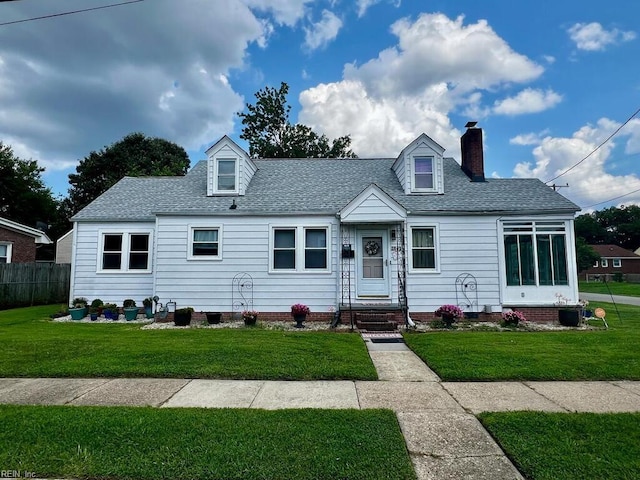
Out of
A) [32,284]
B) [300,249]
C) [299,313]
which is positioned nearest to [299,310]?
[299,313]

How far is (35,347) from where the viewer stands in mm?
7223

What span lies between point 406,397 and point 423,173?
31.5 ft

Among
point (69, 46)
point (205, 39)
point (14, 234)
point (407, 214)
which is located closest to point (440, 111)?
point (407, 214)

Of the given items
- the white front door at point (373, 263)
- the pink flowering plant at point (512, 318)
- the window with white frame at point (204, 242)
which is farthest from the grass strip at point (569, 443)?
the window with white frame at point (204, 242)

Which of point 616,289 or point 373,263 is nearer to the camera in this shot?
point 373,263

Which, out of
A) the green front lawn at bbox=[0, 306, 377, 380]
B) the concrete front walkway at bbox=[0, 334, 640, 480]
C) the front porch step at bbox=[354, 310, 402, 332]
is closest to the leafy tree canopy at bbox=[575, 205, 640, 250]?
the front porch step at bbox=[354, 310, 402, 332]

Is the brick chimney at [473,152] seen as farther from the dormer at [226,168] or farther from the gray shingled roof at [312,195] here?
the dormer at [226,168]

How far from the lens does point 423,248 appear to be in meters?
11.5

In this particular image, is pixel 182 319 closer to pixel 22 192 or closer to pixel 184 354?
pixel 184 354

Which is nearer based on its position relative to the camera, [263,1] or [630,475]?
[630,475]

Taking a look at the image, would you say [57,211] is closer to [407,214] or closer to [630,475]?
[407,214]

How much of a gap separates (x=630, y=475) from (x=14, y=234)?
2343 centimetres

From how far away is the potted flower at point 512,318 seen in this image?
10205 mm

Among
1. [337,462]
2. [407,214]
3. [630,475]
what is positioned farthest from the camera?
[407,214]
